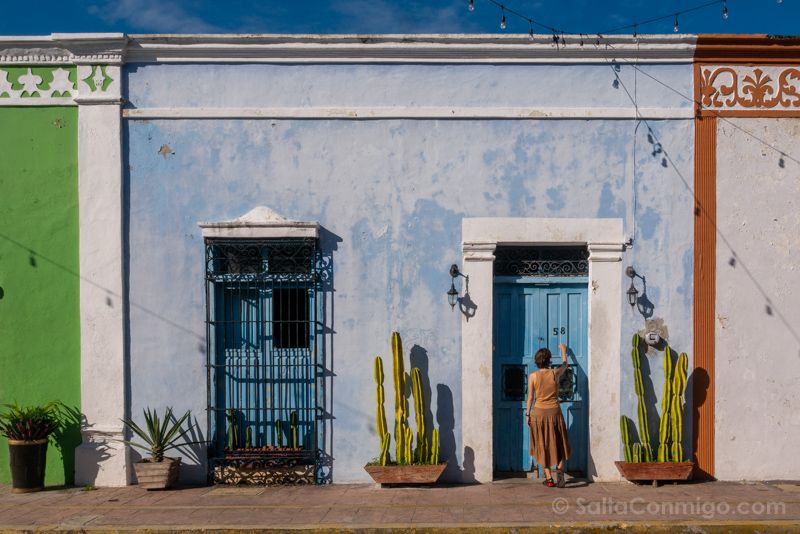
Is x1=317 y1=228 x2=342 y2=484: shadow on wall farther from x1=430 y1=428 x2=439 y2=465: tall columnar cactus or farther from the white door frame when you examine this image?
the white door frame

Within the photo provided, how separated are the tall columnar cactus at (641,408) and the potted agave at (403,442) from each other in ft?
6.24

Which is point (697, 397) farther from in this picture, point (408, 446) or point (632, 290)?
point (408, 446)

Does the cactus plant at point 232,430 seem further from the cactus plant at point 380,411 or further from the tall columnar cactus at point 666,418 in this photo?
the tall columnar cactus at point 666,418

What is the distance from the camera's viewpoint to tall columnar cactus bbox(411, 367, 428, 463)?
7.38m

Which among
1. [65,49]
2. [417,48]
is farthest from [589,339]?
[65,49]

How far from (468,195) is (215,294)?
269 cm

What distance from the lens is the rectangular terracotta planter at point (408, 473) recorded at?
723 centimetres

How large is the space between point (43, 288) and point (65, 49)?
2381mm

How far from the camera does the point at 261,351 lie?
25.6 ft

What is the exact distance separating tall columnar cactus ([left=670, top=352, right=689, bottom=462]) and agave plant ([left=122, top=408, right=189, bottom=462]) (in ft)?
15.3

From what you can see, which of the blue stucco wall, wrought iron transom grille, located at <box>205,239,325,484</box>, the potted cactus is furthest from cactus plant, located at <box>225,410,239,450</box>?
the potted cactus

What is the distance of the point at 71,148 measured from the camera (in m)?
7.71

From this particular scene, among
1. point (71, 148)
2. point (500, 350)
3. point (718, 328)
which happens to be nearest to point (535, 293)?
point (500, 350)

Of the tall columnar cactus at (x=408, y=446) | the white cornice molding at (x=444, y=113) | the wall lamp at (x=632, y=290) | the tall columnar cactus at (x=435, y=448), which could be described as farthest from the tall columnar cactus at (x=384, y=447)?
the white cornice molding at (x=444, y=113)
